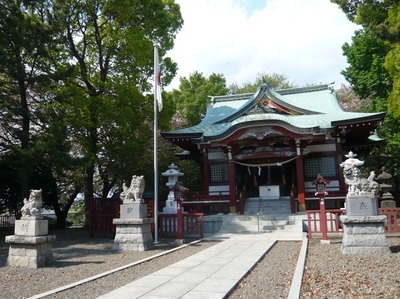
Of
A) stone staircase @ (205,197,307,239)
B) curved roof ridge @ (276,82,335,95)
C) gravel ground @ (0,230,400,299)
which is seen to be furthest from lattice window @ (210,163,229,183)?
gravel ground @ (0,230,400,299)

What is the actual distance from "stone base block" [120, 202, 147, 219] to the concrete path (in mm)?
2290

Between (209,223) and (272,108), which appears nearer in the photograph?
(209,223)

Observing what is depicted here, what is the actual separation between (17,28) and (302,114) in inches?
554

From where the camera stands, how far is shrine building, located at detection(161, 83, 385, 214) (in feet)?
51.8

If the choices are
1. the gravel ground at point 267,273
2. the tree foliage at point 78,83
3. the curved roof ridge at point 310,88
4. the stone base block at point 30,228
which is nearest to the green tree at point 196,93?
the curved roof ridge at point 310,88

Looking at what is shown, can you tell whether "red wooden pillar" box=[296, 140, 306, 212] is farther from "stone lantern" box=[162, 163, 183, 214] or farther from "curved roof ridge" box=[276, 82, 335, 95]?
"curved roof ridge" box=[276, 82, 335, 95]

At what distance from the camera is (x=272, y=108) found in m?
19.0

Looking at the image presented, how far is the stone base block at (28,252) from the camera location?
8.01 meters

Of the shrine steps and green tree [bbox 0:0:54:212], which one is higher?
green tree [bbox 0:0:54:212]

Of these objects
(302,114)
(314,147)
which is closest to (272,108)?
(302,114)

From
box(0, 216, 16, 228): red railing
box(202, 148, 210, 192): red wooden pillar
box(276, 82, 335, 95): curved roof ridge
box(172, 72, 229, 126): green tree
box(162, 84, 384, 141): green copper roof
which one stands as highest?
box(172, 72, 229, 126): green tree

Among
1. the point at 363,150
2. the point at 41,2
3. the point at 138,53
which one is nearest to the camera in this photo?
the point at 41,2

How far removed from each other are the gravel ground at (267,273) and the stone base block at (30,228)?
814mm

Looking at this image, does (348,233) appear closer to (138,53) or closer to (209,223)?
(209,223)
